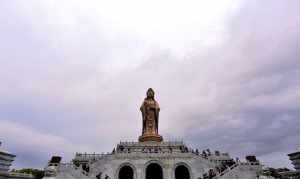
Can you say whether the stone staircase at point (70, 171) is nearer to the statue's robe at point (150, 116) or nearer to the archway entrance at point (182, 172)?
the archway entrance at point (182, 172)

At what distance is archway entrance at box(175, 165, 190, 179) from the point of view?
38166mm

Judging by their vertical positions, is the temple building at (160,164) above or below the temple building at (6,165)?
above

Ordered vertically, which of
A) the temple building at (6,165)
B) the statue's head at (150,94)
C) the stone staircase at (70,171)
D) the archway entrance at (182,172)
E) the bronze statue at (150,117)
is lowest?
the temple building at (6,165)

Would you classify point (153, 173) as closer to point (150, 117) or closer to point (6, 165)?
point (150, 117)

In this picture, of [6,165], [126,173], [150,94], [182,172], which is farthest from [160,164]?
[6,165]

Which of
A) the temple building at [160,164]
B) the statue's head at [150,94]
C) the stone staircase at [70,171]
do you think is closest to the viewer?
the stone staircase at [70,171]

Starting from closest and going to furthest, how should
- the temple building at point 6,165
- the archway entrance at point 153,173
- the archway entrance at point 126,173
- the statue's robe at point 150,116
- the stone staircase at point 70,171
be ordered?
1. the temple building at point 6,165
2. the stone staircase at point 70,171
3. the archway entrance at point 126,173
4. the archway entrance at point 153,173
5. the statue's robe at point 150,116

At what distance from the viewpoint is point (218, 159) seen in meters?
40.8

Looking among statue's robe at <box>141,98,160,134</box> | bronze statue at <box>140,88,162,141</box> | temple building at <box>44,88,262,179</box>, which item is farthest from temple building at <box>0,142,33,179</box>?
statue's robe at <box>141,98,160,134</box>

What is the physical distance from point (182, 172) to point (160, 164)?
4.01 metres

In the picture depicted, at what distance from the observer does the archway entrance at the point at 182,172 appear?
38.2 m

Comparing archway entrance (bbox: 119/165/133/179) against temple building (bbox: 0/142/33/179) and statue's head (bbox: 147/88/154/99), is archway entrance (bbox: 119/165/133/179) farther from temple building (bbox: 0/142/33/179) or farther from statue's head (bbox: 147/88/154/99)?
temple building (bbox: 0/142/33/179)

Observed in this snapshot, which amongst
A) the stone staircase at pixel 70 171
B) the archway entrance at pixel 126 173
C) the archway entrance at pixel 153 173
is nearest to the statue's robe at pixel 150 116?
the archway entrance at pixel 153 173

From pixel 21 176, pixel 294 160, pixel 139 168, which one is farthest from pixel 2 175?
pixel 139 168
